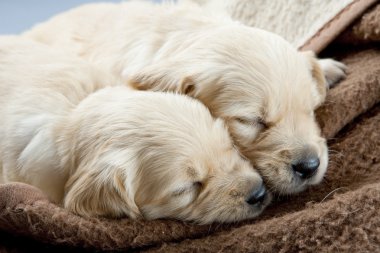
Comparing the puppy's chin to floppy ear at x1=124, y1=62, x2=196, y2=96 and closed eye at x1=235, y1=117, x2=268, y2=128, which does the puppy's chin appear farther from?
floppy ear at x1=124, y1=62, x2=196, y2=96

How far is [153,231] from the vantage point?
1.62 m

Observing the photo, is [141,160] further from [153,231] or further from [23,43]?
[23,43]

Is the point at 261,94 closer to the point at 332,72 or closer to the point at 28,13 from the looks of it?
the point at 332,72

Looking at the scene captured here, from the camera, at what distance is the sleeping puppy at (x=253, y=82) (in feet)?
6.05

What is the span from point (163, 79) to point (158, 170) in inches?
16.3

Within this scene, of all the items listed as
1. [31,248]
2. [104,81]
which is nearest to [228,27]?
[104,81]

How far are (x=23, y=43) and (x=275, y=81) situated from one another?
3.38 ft

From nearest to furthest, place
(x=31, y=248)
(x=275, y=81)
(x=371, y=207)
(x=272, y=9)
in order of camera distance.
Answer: (x=371, y=207) < (x=31, y=248) < (x=275, y=81) < (x=272, y=9)

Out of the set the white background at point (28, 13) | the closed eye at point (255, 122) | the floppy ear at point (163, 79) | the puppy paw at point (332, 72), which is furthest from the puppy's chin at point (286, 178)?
the white background at point (28, 13)

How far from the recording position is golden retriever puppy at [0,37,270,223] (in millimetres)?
1700

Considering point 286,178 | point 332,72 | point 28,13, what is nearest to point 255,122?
point 286,178

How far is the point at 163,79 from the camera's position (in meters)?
2.03

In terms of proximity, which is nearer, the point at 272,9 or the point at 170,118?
the point at 170,118

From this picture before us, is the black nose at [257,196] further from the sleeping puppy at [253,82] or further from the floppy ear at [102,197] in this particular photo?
the floppy ear at [102,197]
